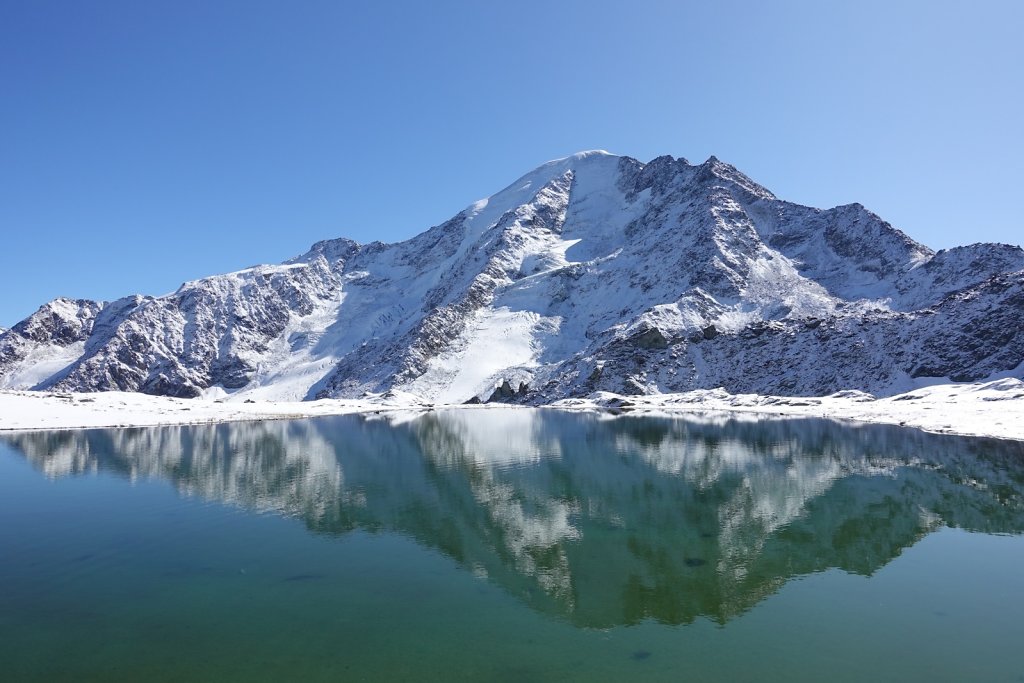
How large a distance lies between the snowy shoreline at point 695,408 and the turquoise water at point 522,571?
115ft

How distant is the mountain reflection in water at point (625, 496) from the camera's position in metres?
25.9

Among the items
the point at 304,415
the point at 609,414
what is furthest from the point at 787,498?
the point at 304,415

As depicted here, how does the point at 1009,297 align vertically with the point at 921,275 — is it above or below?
below

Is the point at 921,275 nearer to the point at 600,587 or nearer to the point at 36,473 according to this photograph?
the point at 600,587

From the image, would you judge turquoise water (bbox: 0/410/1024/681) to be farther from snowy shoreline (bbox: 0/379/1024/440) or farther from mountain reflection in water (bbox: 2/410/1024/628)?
snowy shoreline (bbox: 0/379/1024/440)

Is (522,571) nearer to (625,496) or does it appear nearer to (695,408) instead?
(625,496)

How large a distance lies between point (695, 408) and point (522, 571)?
119 meters

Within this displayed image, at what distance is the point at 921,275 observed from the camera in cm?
17462

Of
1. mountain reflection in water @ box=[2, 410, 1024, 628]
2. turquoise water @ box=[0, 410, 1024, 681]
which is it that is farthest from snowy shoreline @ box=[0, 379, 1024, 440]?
turquoise water @ box=[0, 410, 1024, 681]

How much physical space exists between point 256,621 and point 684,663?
15.3m

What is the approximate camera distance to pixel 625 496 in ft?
142

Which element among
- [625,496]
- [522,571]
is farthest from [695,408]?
[522,571]

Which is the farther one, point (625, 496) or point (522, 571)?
point (625, 496)

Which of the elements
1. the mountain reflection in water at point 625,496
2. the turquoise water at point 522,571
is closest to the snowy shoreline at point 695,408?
the mountain reflection in water at point 625,496
